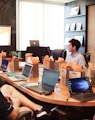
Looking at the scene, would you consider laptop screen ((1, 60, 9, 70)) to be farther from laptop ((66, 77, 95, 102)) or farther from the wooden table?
laptop ((66, 77, 95, 102))

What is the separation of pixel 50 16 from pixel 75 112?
19.6ft

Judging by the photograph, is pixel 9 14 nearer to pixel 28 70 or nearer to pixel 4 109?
pixel 28 70

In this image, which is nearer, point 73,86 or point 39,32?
point 73,86

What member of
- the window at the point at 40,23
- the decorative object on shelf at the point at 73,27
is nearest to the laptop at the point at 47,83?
the window at the point at 40,23

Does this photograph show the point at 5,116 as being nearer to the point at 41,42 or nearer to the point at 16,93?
the point at 16,93

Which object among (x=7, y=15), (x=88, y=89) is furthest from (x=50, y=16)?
(x=88, y=89)

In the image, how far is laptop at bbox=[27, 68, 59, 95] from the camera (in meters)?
2.52

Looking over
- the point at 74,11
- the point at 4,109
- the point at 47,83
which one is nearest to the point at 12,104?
the point at 4,109

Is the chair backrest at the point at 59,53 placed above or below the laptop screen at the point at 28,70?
above

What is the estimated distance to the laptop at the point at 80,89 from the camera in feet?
7.31

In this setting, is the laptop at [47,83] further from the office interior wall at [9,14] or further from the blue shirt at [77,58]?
the office interior wall at [9,14]

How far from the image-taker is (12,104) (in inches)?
94.3

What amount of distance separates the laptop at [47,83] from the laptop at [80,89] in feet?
0.92

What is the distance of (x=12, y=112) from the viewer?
2.19 meters
